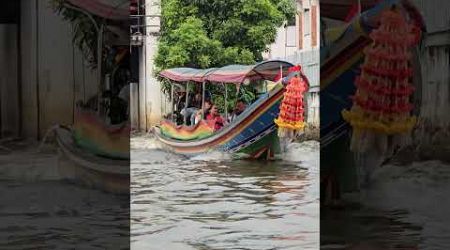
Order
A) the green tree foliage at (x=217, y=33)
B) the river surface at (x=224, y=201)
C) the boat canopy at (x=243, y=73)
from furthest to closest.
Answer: the green tree foliage at (x=217, y=33), the boat canopy at (x=243, y=73), the river surface at (x=224, y=201)

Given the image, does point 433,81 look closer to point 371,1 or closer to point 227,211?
point 371,1

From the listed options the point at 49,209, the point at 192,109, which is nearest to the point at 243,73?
the point at 192,109

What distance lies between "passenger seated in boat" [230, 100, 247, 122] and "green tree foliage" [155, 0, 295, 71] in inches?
Result: 73.8

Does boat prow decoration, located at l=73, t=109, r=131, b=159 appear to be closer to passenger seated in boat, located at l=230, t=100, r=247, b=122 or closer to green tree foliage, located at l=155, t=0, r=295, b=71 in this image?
passenger seated in boat, located at l=230, t=100, r=247, b=122

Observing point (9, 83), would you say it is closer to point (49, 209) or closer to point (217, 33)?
point (49, 209)

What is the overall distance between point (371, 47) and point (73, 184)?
138 centimetres

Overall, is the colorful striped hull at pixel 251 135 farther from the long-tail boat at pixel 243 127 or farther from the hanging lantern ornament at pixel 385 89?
the hanging lantern ornament at pixel 385 89

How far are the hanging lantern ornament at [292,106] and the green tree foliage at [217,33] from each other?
293 centimetres

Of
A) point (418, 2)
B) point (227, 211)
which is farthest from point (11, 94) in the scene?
point (227, 211)

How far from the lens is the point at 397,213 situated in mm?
2920

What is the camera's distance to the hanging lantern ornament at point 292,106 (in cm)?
1060

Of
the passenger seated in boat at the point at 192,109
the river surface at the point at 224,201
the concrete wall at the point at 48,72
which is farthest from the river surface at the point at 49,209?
the passenger seated in boat at the point at 192,109

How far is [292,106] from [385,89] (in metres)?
7.89

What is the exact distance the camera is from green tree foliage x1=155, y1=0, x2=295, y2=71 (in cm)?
1362
